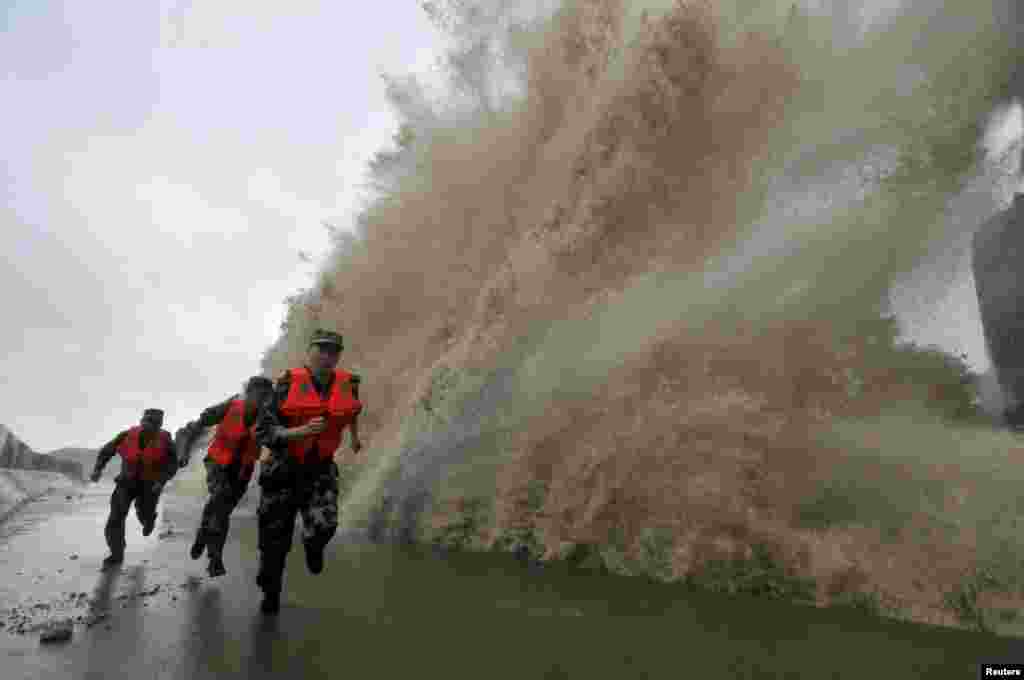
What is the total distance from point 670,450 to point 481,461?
9.54 ft

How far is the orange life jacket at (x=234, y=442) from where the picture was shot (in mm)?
7297

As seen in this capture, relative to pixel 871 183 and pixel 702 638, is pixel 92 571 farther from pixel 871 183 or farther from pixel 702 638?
pixel 871 183

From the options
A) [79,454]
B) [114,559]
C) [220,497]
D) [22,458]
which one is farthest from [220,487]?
[79,454]

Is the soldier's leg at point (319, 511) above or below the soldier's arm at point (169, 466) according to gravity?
below

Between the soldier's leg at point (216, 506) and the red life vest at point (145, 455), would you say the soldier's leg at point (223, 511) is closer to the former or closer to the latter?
the soldier's leg at point (216, 506)

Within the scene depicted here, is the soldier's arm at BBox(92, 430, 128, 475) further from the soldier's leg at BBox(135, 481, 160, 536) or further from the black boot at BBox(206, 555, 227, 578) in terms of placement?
the black boot at BBox(206, 555, 227, 578)

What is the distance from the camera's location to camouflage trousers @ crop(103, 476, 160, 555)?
810 cm

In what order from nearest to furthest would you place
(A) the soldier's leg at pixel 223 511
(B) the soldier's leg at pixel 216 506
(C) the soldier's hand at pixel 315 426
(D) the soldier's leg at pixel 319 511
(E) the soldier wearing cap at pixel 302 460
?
1. (C) the soldier's hand at pixel 315 426
2. (E) the soldier wearing cap at pixel 302 460
3. (D) the soldier's leg at pixel 319 511
4. (A) the soldier's leg at pixel 223 511
5. (B) the soldier's leg at pixel 216 506

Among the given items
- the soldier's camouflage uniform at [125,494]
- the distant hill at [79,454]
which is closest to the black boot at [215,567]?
the soldier's camouflage uniform at [125,494]

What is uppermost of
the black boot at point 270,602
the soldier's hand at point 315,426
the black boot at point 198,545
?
the soldier's hand at point 315,426

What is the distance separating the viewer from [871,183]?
32.7 feet

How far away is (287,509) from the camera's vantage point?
5.41 metres

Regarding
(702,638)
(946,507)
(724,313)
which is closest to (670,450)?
(724,313)

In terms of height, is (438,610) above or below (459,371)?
below
